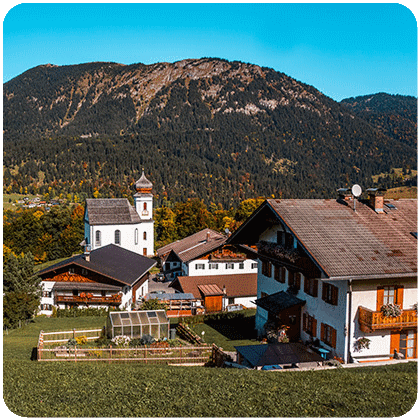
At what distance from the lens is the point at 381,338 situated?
17.5 metres

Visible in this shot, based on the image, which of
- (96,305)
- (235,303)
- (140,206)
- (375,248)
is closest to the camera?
(375,248)

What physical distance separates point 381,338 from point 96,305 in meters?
22.7

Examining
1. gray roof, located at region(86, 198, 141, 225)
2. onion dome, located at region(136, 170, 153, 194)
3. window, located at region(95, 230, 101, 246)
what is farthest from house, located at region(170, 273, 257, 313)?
onion dome, located at region(136, 170, 153, 194)

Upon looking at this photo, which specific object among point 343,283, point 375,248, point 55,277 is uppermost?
point 375,248

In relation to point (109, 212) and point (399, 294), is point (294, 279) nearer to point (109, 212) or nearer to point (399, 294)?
point (399, 294)

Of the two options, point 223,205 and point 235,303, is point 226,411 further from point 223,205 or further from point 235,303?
point 223,205

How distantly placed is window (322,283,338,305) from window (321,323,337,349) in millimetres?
997

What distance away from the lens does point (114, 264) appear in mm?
39500

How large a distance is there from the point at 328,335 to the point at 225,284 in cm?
2139

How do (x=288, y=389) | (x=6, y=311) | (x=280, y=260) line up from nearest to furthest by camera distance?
(x=288, y=389), (x=280, y=260), (x=6, y=311)

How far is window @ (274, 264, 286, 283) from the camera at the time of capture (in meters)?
22.3

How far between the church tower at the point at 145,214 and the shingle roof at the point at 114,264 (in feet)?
74.5

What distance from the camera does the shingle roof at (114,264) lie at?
3516 cm

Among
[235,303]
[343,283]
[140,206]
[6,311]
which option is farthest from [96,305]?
[140,206]
